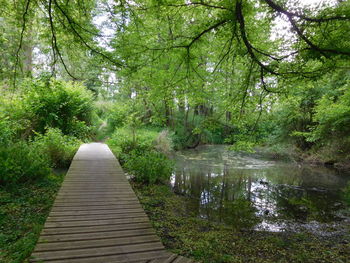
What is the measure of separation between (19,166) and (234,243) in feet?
17.0

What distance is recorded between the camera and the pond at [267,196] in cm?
516

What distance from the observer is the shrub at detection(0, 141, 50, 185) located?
4730 mm

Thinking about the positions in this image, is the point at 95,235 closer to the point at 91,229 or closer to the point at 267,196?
the point at 91,229

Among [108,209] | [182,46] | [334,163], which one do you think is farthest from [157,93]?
[334,163]

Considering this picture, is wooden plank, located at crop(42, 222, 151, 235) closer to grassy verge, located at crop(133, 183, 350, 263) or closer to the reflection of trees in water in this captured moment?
grassy verge, located at crop(133, 183, 350, 263)

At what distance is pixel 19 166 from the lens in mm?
4922

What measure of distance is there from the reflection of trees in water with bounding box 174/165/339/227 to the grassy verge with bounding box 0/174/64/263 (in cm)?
355

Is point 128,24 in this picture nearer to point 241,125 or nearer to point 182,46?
point 182,46

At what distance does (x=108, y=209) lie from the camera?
3.62 meters

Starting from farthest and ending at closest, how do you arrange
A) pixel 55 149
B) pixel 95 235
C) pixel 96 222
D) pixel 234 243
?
pixel 55 149
pixel 234 243
pixel 96 222
pixel 95 235

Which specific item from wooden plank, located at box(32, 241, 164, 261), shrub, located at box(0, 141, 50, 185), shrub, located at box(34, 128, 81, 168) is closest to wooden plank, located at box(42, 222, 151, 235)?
wooden plank, located at box(32, 241, 164, 261)

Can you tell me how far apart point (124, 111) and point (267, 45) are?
297 inches

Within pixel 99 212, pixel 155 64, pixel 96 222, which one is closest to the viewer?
pixel 96 222

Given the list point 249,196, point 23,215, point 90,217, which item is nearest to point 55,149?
point 23,215
